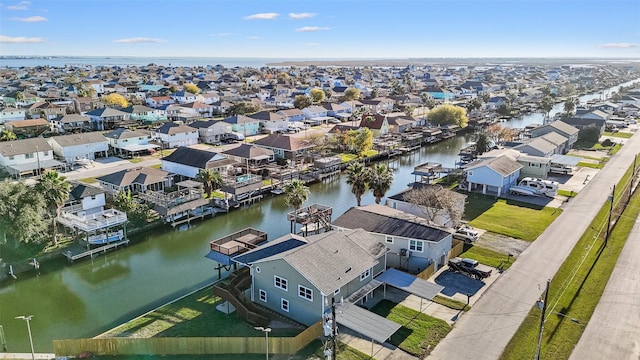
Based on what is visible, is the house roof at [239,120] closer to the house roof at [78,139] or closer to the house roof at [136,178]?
the house roof at [78,139]

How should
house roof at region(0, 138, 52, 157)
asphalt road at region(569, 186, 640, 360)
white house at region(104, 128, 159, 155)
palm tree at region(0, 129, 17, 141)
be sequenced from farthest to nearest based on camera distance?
palm tree at region(0, 129, 17, 141) < white house at region(104, 128, 159, 155) < house roof at region(0, 138, 52, 157) < asphalt road at region(569, 186, 640, 360)

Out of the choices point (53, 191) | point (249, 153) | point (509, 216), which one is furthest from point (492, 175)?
point (53, 191)

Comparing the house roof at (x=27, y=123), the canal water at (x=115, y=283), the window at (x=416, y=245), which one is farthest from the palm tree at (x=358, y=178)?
the house roof at (x=27, y=123)

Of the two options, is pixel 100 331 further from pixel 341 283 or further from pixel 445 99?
pixel 445 99

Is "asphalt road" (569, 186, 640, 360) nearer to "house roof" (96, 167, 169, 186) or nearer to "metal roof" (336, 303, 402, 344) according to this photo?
"metal roof" (336, 303, 402, 344)

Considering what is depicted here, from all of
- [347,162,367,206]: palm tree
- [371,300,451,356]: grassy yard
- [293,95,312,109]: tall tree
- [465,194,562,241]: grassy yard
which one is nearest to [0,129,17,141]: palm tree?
[347,162,367,206]: palm tree
